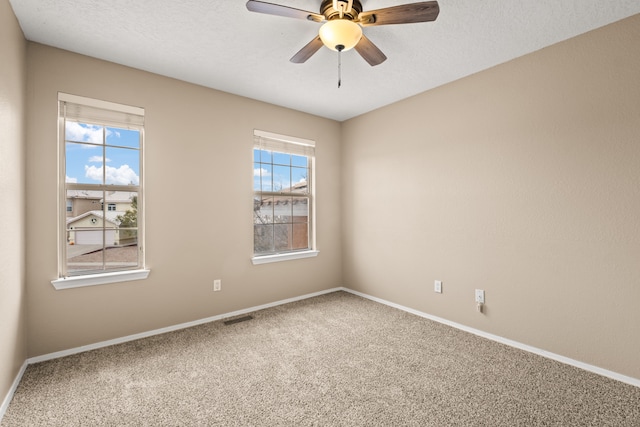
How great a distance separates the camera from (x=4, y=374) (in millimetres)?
1847

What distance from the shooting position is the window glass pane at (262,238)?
→ 3.72 meters

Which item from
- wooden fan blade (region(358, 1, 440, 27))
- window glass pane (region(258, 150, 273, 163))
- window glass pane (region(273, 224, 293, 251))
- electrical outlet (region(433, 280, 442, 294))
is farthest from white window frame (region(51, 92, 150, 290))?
electrical outlet (region(433, 280, 442, 294))

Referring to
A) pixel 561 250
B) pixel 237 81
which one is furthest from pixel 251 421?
pixel 237 81

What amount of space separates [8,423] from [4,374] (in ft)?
0.98

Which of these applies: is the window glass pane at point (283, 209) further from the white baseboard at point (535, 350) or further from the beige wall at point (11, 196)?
the beige wall at point (11, 196)

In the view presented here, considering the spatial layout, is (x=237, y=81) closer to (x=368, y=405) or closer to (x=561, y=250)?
(x=368, y=405)

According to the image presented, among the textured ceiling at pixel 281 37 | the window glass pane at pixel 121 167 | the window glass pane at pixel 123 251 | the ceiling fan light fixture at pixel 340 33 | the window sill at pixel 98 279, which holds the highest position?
the textured ceiling at pixel 281 37

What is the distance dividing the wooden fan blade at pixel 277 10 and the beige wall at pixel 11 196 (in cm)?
152

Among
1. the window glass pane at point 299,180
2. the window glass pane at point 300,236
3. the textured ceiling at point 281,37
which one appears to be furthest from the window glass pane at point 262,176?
the textured ceiling at point 281,37

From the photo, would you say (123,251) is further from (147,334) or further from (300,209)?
(300,209)

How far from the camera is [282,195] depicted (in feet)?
13.0

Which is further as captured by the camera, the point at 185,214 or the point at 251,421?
the point at 185,214

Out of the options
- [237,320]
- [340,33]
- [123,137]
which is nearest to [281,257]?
[237,320]

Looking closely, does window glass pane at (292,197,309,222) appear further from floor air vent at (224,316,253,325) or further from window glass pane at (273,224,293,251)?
floor air vent at (224,316,253,325)
